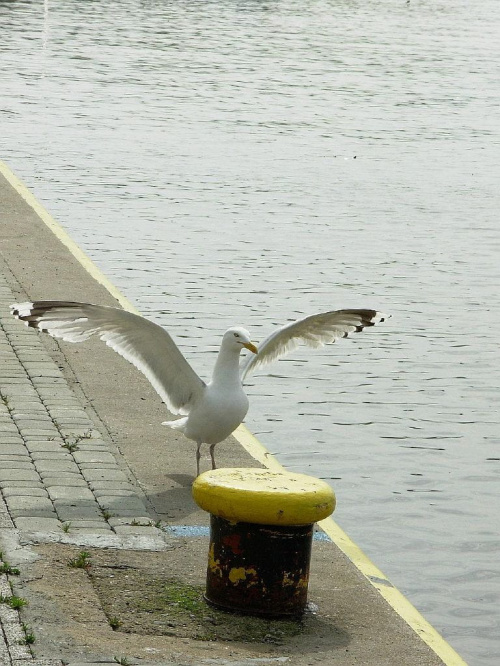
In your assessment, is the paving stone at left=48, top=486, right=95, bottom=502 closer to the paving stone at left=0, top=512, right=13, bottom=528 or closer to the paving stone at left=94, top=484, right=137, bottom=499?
the paving stone at left=94, top=484, right=137, bottom=499

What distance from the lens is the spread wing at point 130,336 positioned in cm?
773

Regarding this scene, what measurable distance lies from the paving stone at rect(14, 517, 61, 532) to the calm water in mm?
1890

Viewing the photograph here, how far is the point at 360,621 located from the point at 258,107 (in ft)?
72.9

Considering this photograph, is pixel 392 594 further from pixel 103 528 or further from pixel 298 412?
pixel 298 412

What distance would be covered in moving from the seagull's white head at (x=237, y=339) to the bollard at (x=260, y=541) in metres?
1.53

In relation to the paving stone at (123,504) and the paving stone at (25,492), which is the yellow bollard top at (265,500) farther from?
the paving stone at (25,492)

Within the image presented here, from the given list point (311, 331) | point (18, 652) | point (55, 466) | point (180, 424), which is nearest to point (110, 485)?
point (55, 466)

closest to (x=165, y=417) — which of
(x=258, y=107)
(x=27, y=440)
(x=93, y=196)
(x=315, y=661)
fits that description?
(x=27, y=440)

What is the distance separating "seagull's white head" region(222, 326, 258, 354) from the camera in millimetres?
7840

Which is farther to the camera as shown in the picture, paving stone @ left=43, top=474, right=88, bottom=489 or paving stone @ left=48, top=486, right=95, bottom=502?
paving stone @ left=43, top=474, right=88, bottom=489

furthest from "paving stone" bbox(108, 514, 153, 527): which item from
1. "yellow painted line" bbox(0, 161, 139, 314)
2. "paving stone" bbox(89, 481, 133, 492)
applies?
"yellow painted line" bbox(0, 161, 139, 314)

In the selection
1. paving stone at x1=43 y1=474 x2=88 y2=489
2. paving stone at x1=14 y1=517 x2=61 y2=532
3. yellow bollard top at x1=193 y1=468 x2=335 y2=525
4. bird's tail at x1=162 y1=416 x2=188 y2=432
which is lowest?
paving stone at x1=43 y1=474 x2=88 y2=489

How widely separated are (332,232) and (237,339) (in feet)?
30.6

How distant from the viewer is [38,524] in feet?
23.5
